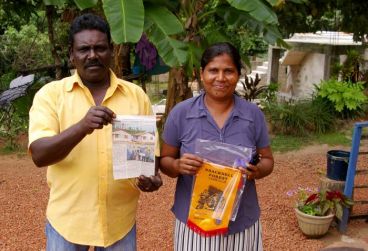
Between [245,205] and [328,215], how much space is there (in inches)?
87.2

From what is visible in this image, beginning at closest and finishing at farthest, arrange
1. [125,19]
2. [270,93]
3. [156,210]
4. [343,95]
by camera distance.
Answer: [125,19], [156,210], [343,95], [270,93]

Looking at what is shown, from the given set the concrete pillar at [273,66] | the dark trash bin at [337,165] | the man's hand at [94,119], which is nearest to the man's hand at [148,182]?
the man's hand at [94,119]

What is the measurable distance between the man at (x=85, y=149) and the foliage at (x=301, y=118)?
6.32 meters

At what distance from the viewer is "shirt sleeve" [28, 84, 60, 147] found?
1794 millimetres

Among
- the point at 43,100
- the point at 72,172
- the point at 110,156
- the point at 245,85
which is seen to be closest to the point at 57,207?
the point at 72,172

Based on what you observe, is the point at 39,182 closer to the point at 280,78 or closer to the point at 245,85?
the point at 245,85

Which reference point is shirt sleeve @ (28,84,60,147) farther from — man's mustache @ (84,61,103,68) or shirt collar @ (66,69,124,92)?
man's mustache @ (84,61,103,68)

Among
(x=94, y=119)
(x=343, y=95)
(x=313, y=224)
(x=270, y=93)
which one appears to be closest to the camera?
(x=94, y=119)

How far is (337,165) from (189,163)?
283 cm

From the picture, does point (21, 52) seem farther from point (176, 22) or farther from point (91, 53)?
point (91, 53)

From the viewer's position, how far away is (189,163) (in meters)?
1.99

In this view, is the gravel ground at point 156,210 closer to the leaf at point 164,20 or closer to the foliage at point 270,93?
the leaf at point 164,20

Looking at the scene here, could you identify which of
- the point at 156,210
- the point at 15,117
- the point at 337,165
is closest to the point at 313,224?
the point at 337,165

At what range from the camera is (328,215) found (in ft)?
13.3
